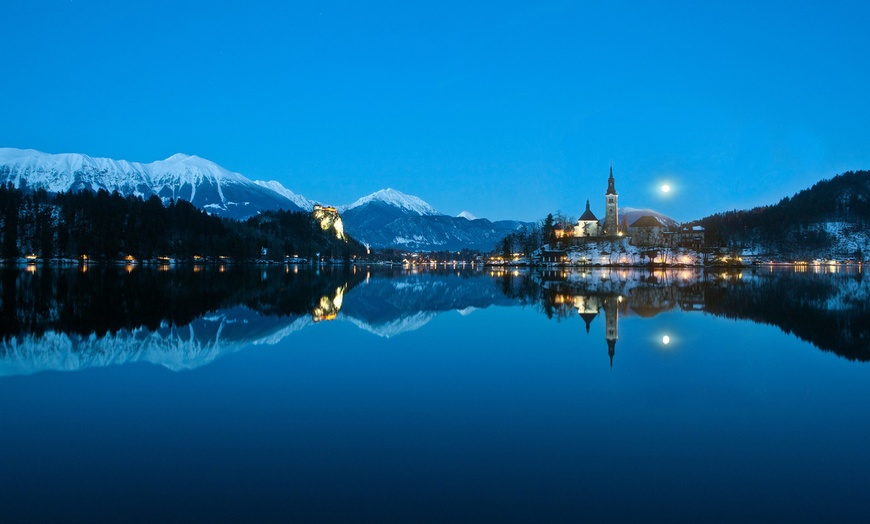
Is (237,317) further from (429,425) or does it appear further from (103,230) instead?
(103,230)

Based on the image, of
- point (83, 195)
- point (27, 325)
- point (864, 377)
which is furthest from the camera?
point (83, 195)

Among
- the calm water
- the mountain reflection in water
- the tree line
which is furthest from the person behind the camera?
the tree line

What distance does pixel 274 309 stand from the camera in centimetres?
3491

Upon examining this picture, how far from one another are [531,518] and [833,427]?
309 inches

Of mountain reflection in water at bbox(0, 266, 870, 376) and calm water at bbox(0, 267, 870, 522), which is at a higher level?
mountain reflection in water at bbox(0, 266, 870, 376)

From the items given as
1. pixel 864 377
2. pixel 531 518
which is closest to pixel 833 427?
pixel 864 377

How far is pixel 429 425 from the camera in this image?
1157 centimetres

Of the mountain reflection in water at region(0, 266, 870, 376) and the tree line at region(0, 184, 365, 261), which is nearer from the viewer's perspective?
the mountain reflection in water at region(0, 266, 870, 376)

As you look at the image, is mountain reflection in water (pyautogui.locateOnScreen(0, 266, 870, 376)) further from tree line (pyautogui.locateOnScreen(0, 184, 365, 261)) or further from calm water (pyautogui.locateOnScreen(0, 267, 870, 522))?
tree line (pyautogui.locateOnScreen(0, 184, 365, 261))

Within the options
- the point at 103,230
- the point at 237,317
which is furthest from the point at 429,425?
the point at 103,230

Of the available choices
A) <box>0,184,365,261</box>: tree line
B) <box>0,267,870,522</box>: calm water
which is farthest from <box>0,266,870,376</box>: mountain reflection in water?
<box>0,184,365,261</box>: tree line

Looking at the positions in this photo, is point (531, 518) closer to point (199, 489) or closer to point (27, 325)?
point (199, 489)

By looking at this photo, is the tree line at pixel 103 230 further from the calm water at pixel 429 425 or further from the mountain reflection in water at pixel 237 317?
the calm water at pixel 429 425

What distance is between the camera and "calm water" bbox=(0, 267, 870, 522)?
26.5ft
